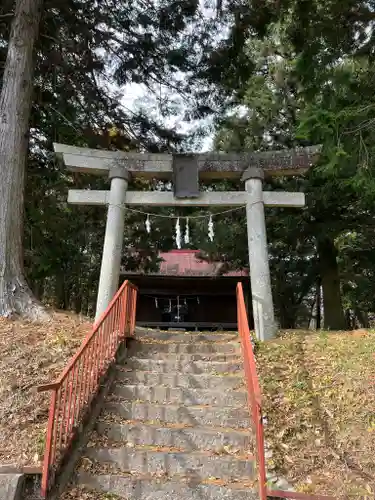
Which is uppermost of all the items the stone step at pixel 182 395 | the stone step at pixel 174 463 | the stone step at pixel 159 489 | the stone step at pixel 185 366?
the stone step at pixel 185 366

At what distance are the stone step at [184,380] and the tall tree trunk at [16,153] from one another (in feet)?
7.24

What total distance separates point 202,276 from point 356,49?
9.02m

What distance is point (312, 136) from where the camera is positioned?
716 centimetres

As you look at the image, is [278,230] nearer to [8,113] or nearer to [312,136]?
[312,136]

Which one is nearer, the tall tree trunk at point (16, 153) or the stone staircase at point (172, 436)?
the stone staircase at point (172, 436)

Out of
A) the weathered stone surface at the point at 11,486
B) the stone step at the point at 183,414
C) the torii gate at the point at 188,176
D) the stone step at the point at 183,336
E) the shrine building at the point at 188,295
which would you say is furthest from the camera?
the shrine building at the point at 188,295

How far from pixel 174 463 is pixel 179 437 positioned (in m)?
0.36

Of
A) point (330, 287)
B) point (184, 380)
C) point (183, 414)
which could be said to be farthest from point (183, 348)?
point (330, 287)

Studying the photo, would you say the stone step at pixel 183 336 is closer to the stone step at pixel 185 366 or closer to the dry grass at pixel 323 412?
the dry grass at pixel 323 412

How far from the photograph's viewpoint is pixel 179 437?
4.93 m

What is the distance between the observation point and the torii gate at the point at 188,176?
8.52 m

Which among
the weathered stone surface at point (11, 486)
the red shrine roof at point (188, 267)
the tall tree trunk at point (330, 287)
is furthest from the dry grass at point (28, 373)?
the red shrine roof at point (188, 267)

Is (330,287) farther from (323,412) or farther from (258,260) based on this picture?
(323,412)

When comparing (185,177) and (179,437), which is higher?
(185,177)
